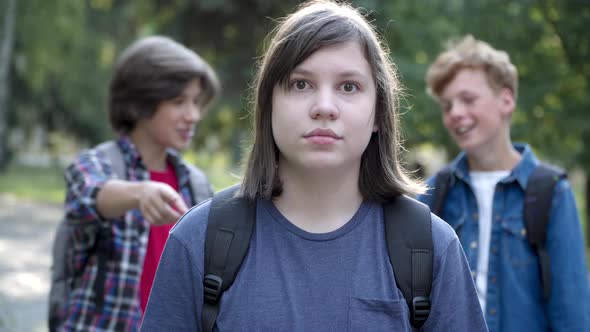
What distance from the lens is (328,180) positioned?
2.04 m

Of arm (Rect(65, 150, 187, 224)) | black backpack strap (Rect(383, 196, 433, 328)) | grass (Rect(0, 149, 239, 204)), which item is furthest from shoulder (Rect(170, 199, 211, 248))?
grass (Rect(0, 149, 239, 204))

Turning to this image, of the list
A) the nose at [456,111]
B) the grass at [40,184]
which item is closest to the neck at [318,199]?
the nose at [456,111]

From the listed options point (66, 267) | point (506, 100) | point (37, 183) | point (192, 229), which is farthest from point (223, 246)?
point (37, 183)

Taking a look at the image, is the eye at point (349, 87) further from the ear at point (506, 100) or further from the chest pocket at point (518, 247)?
the ear at point (506, 100)

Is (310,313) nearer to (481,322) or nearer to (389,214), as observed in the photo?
(389,214)

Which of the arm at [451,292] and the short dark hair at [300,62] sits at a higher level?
the short dark hair at [300,62]

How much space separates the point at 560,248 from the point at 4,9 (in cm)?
2229

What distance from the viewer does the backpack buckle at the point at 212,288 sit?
6.11 feet

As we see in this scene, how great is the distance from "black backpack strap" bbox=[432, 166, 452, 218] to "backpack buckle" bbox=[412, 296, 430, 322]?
5.28ft

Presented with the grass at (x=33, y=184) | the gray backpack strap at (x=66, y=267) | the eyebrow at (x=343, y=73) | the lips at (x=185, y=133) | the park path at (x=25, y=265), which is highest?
the eyebrow at (x=343, y=73)

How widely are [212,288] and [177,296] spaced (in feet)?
0.38

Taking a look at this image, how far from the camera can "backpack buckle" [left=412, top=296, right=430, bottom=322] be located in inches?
74.3

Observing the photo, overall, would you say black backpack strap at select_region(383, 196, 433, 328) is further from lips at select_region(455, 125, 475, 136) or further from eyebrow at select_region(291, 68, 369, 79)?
lips at select_region(455, 125, 475, 136)

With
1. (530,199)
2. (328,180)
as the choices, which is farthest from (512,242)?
(328,180)
